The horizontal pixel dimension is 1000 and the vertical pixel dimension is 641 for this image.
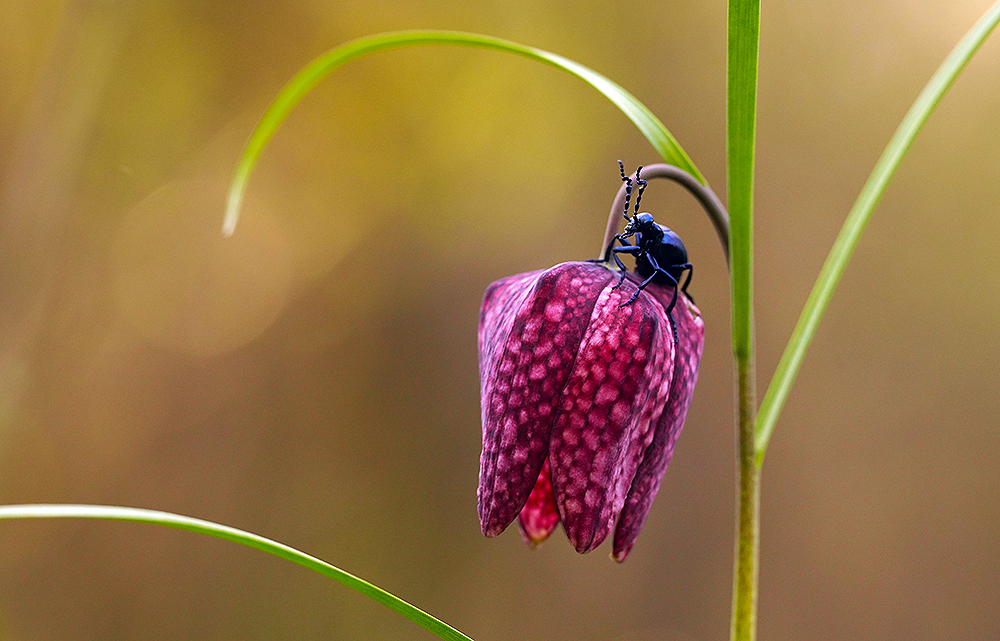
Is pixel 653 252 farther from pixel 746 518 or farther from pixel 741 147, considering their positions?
pixel 746 518

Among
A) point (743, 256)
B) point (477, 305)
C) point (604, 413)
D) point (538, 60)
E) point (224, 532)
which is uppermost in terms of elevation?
point (477, 305)

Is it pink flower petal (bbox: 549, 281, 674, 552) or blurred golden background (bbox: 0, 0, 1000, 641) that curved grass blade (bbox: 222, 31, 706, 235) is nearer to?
pink flower petal (bbox: 549, 281, 674, 552)

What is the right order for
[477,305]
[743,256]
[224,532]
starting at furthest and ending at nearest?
1. [477,305]
2. [743,256]
3. [224,532]

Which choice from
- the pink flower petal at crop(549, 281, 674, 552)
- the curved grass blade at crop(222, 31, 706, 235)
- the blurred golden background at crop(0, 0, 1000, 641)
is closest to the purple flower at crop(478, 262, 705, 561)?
the pink flower petal at crop(549, 281, 674, 552)

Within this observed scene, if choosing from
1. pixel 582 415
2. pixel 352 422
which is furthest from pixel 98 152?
pixel 582 415

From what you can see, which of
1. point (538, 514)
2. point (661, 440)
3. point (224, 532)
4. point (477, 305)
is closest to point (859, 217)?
point (661, 440)

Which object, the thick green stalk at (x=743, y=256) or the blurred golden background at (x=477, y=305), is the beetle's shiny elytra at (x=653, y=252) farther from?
the blurred golden background at (x=477, y=305)

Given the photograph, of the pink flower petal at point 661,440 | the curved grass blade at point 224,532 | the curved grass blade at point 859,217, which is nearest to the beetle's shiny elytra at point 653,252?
the pink flower petal at point 661,440

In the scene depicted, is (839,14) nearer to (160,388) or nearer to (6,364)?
(160,388)
